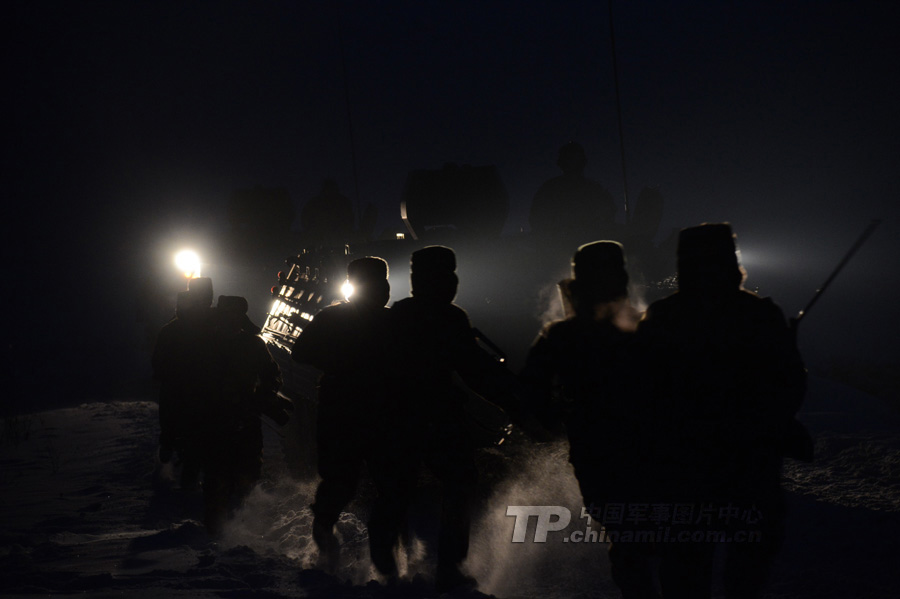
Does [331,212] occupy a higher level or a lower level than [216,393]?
higher

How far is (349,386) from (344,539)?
1557 mm

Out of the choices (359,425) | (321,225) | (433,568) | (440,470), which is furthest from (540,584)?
(321,225)

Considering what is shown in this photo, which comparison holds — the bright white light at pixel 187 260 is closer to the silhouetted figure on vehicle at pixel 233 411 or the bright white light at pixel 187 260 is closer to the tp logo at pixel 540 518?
the silhouetted figure on vehicle at pixel 233 411

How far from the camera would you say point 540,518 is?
15.9 ft

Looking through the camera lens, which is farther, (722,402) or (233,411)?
(233,411)

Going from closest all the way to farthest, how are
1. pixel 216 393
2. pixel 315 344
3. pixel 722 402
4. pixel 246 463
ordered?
pixel 722 402 → pixel 315 344 → pixel 216 393 → pixel 246 463

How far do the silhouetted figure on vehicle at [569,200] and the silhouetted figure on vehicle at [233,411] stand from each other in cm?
316

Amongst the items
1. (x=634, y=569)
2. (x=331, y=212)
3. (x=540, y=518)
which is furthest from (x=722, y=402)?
(x=331, y=212)

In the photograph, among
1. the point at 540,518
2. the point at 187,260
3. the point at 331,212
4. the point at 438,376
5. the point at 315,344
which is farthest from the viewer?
the point at 331,212

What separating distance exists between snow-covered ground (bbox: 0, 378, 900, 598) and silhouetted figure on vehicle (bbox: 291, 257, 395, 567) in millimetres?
437

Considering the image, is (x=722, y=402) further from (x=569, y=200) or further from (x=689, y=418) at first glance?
(x=569, y=200)

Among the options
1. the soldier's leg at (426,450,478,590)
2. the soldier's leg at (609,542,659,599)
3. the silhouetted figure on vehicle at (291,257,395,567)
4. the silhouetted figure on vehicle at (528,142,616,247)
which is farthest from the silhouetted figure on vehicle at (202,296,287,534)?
the soldier's leg at (609,542,659,599)

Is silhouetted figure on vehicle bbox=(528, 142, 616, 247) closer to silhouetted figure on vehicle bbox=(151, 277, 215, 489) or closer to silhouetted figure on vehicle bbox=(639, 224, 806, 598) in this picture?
silhouetted figure on vehicle bbox=(151, 277, 215, 489)

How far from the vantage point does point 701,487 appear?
2734mm
